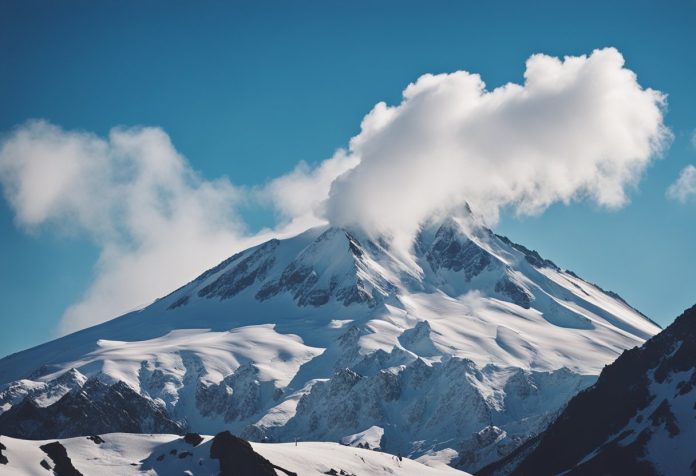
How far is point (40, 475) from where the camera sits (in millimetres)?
198625

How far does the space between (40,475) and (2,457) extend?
7.77 m

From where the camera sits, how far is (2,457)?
198625 mm
